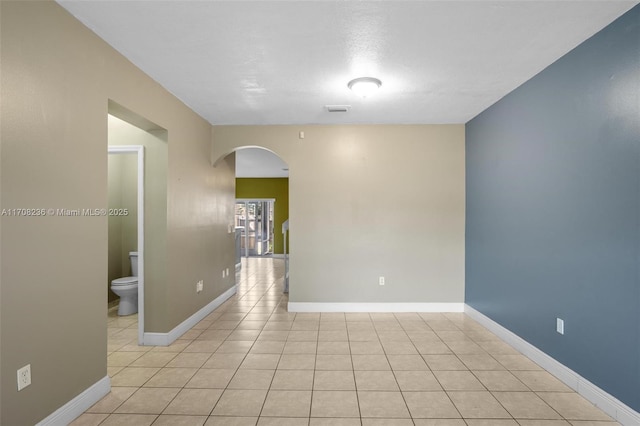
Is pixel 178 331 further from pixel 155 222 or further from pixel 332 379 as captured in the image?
pixel 332 379

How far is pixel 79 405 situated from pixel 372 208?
3520 millimetres

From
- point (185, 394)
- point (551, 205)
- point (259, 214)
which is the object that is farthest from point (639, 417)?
point (259, 214)

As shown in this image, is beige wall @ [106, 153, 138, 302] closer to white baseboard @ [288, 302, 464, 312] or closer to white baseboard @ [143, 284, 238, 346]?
white baseboard @ [143, 284, 238, 346]

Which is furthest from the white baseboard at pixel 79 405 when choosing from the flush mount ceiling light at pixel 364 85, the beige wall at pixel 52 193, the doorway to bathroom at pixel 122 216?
the flush mount ceiling light at pixel 364 85

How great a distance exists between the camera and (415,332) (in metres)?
3.59

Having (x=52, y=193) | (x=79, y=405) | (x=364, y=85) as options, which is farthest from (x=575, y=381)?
(x=52, y=193)

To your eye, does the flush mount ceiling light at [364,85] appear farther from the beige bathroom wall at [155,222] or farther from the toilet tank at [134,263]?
the toilet tank at [134,263]

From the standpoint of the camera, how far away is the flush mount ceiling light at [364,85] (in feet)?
9.61

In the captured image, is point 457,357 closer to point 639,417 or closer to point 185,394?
point 639,417

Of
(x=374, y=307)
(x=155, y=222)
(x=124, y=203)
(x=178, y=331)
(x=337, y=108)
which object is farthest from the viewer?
(x=124, y=203)

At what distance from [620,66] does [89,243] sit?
3.69 meters

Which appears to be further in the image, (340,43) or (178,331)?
(178,331)

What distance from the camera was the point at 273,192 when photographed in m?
10.3

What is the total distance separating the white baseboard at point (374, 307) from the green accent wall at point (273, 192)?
5918 millimetres
